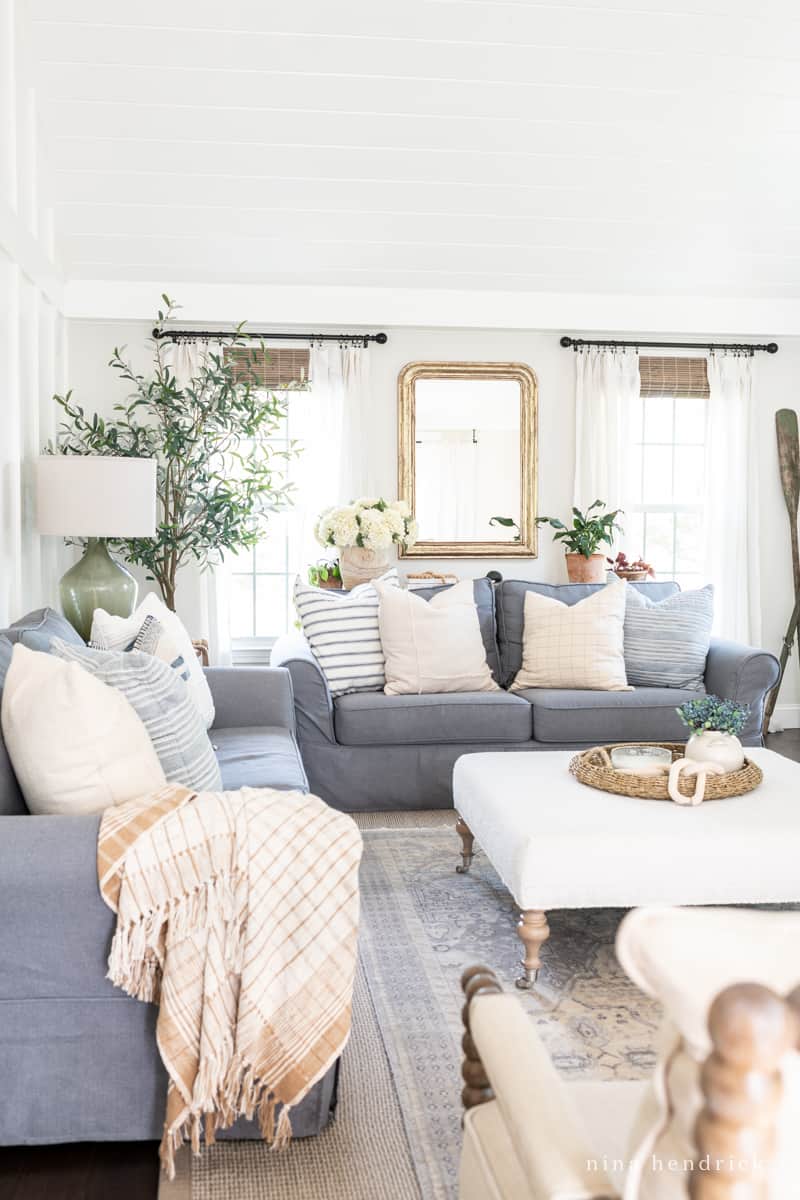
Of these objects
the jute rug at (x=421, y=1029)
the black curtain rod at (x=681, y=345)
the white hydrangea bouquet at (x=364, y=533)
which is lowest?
the jute rug at (x=421, y=1029)

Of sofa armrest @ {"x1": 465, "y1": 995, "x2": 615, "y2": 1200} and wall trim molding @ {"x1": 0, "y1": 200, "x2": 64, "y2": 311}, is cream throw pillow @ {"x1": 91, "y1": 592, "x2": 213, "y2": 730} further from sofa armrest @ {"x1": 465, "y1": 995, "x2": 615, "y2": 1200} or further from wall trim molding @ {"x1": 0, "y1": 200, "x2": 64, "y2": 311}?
sofa armrest @ {"x1": 465, "y1": 995, "x2": 615, "y2": 1200}

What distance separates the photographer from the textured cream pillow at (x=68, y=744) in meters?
2.10

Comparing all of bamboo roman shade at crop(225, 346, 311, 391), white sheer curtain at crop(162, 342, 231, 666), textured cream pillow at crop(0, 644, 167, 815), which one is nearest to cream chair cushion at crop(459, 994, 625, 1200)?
textured cream pillow at crop(0, 644, 167, 815)

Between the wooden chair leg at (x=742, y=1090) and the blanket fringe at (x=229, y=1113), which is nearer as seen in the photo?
the wooden chair leg at (x=742, y=1090)

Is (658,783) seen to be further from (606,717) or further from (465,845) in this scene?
(606,717)

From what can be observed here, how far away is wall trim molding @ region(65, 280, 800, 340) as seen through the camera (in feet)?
18.8

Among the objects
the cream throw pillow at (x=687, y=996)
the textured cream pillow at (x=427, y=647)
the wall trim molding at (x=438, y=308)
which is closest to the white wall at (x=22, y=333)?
the wall trim molding at (x=438, y=308)

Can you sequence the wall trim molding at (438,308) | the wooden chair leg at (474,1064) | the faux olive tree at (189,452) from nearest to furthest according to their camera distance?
the wooden chair leg at (474,1064)
the faux olive tree at (189,452)
the wall trim molding at (438,308)

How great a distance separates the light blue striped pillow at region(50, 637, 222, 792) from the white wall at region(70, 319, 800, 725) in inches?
138

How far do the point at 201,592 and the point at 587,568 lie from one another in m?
2.14

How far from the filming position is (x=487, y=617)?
201 inches

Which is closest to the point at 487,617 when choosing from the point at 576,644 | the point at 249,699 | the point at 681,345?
the point at 576,644

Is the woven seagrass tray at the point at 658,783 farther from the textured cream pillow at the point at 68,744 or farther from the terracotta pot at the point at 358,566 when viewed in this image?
the terracotta pot at the point at 358,566

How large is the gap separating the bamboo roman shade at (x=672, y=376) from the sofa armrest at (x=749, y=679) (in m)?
2.12
